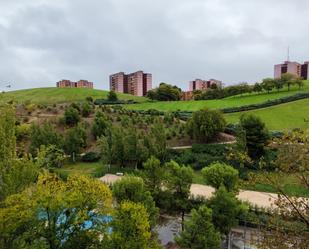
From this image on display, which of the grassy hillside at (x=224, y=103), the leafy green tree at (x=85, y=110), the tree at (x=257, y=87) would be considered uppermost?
the tree at (x=257, y=87)

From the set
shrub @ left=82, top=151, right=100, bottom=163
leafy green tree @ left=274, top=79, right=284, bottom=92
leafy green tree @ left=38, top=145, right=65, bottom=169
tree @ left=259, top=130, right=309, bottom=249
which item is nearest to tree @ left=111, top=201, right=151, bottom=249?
leafy green tree @ left=38, top=145, right=65, bottom=169

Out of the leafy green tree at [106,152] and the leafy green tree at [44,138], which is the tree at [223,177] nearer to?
the leafy green tree at [106,152]

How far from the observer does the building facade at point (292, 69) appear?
101 meters

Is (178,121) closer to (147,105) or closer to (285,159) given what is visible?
(147,105)

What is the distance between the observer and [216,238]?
55.1 feet

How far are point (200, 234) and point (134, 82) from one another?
9481 centimetres

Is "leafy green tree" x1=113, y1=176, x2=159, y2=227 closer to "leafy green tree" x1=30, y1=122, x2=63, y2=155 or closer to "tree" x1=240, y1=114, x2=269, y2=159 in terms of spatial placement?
"tree" x1=240, y1=114, x2=269, y2=159

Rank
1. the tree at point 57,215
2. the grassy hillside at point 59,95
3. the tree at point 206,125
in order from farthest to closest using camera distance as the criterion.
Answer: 1. the grassy hillside at point 59,95
2. the tree at point 206,125
3. the tree at point 57,215

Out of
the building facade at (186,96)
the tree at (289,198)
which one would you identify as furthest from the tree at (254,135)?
the building facade at (186,96)

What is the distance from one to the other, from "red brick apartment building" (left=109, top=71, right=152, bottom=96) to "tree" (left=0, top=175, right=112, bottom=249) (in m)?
95.5

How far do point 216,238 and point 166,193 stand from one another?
19.5 feet

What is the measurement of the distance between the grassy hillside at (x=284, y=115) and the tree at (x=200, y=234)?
30018mm

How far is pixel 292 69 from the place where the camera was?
102 meters

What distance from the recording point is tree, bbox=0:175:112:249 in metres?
11.4
